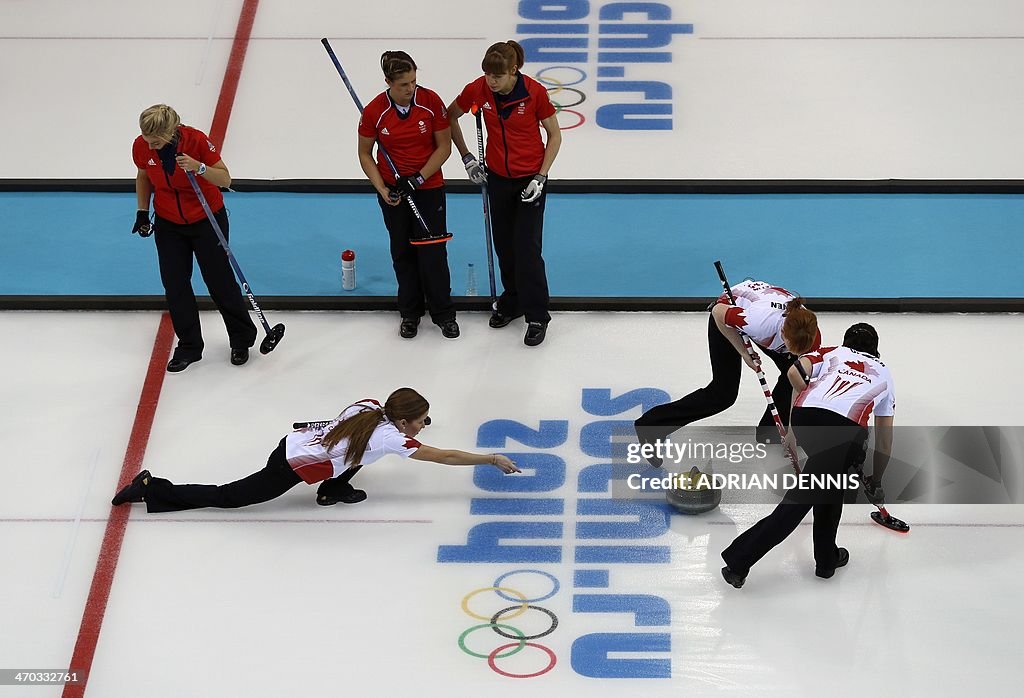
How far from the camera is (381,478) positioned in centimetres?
611

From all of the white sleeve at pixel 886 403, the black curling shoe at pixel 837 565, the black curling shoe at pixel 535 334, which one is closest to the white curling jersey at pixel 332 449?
the black curling shoe at pixel 535 334

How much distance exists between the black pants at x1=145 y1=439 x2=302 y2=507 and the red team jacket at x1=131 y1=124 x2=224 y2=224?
1.29m

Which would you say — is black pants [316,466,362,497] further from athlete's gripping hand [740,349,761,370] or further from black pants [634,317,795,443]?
athlete's gripping hand [740,349,761,370]

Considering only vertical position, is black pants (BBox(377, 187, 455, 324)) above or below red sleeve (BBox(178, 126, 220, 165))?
below

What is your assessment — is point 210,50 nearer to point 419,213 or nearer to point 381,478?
point 419,213

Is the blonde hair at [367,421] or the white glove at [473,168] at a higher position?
the white glove at [473,168]

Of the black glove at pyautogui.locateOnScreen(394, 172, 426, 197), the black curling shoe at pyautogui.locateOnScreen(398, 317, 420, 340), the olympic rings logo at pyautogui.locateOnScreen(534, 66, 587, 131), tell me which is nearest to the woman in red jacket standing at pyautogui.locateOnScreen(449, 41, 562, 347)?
the black glove at pyautogui.locateOnScreen(394, 172, 426, 197)

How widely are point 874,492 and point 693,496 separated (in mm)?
750

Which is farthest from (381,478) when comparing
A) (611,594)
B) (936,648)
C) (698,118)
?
(698,118)

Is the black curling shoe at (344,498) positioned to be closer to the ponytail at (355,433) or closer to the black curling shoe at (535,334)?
the ponytail at (355,433)

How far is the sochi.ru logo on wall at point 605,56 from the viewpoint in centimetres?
896

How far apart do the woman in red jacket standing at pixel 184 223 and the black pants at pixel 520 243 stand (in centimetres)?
128

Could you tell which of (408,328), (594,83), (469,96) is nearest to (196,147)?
(469,96)

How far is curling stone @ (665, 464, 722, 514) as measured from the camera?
580 cm
